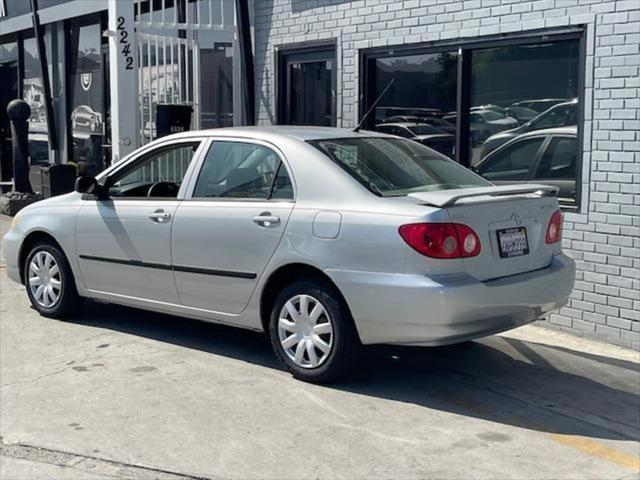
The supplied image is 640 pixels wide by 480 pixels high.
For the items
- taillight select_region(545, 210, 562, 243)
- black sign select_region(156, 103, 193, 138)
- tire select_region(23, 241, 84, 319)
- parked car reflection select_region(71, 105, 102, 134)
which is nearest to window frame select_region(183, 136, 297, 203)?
tire select_region(23, 241, 84, 319)

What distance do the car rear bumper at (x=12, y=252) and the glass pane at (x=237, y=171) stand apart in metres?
2.04

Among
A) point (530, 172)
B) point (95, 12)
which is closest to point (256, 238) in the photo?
point (530, 172)

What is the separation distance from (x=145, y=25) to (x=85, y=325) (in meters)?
4.51

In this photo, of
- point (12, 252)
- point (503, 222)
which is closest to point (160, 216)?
point (12, 252)

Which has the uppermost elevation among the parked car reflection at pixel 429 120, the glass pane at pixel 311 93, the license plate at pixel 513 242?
the glass pane at pixel 311 93

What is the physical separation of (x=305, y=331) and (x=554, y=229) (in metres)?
1.78

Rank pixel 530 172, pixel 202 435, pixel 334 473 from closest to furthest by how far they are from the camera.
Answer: pixel 334 473 < pixel 202 435 < pixel 530 172

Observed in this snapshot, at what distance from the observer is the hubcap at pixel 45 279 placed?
7.17 meters

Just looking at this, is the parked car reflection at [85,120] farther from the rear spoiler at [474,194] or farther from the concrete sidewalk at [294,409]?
the rear spoiler at [474,194]

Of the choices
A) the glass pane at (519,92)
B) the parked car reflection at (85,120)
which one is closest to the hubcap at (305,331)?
the glass pane at (519,92)

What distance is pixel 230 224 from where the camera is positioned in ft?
19.4

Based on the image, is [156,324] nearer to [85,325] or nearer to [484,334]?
[85,325]

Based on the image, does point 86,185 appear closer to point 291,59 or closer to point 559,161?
point 559,161

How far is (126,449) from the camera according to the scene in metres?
4.62
